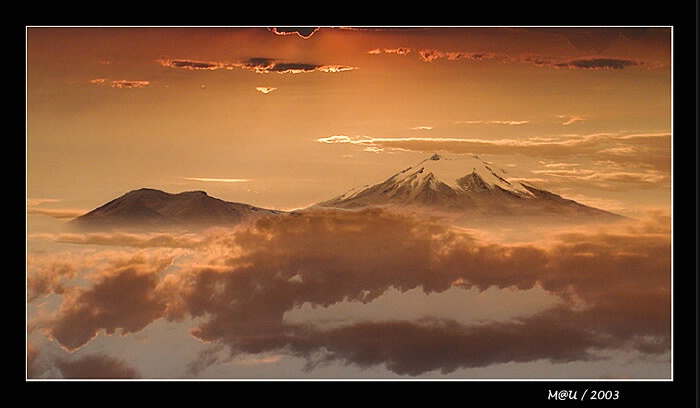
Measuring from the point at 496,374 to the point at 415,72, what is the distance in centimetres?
191

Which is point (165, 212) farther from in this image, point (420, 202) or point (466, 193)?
point (466, 193)

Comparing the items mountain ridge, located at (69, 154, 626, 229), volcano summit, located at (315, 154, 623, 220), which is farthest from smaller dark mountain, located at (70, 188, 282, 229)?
volcano summit, located at (315, 154, 623, 220)

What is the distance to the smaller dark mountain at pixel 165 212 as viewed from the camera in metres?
5.86

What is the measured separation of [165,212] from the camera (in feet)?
19.2

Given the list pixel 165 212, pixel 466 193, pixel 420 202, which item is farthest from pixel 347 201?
pixel 165 212

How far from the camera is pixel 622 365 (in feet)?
19.1

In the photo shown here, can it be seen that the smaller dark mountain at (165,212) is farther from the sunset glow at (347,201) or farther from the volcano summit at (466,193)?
the volcano summit at (466,193)

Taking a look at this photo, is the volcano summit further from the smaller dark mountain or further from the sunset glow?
the smaller dark mountain

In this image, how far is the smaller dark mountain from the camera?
586 centimetres

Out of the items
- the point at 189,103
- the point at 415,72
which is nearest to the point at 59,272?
the point at 189,103

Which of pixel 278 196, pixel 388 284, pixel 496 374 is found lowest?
pixel 496 374

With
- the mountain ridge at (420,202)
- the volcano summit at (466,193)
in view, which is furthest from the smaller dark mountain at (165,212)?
the volcano summit at (466,193)

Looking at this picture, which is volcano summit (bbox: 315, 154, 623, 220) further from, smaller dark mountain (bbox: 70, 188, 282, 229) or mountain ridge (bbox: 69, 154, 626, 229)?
smaller dark mountain (bbox: 70, 188, 282, 229)

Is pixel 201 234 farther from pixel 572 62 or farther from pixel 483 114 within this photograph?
pixel 572 62
